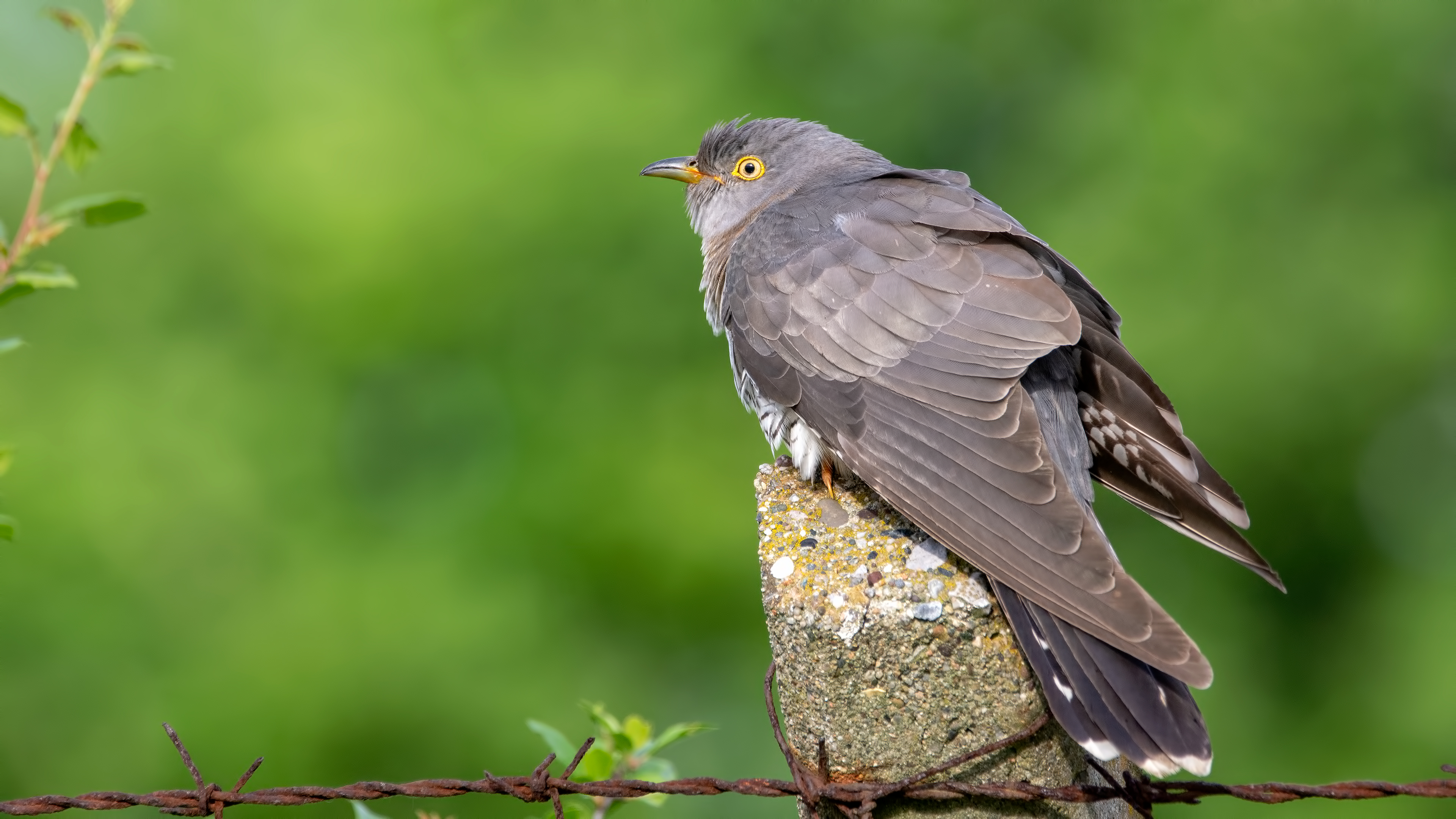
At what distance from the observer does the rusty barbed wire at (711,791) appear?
1817mm

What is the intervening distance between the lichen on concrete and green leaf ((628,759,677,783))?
0.28 meters

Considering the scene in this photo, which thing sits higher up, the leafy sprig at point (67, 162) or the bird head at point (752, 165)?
the bird head at point (752, 165)

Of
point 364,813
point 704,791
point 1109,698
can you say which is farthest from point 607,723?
point 1109,698

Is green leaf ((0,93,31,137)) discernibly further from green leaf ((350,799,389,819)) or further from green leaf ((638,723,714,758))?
green leaf ((638,723,714,758))

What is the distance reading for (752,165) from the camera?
4.09m

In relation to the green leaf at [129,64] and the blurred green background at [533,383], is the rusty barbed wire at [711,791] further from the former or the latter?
the blurred green background at [533,383]

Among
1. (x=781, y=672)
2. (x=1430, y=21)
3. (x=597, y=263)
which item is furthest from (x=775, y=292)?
(x=1430, y=21)

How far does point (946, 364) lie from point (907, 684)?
98 cm

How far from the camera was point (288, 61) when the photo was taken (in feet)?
23.2

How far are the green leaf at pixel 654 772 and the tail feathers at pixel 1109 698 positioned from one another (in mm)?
692

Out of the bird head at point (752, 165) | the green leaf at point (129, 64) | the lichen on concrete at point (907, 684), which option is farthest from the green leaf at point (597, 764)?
the bird head at point (752, 165)

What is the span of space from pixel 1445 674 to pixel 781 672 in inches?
234

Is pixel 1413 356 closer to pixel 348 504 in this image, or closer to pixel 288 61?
pixel 348 504

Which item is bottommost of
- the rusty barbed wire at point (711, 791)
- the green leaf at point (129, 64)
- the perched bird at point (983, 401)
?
the rusty barbed wire at point (711, 791)
